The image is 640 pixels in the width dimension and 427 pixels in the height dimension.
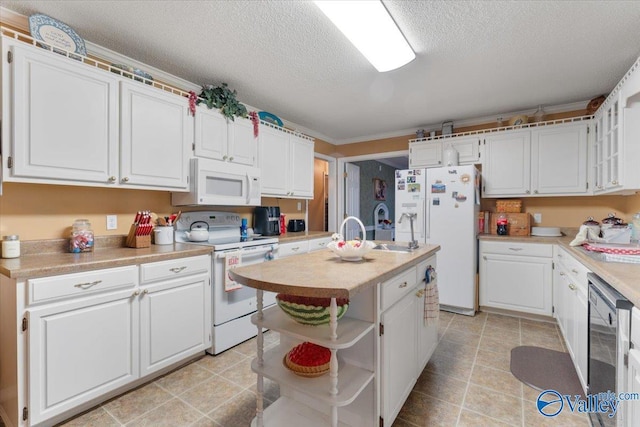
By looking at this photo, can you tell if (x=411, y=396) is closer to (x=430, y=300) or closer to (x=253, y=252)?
(x=430, y=300)

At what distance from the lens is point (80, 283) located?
163 cm

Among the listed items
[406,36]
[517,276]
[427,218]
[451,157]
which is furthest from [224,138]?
[517,276]

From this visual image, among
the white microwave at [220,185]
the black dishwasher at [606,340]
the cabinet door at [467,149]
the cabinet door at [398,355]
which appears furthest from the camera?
the cabinet door at [467,149]

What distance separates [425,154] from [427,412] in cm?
314

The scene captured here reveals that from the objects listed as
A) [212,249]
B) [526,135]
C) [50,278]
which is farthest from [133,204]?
[526,135]

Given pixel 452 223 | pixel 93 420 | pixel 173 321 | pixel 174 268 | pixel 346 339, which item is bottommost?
pixel 93 420

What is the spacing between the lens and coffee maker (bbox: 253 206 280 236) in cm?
336

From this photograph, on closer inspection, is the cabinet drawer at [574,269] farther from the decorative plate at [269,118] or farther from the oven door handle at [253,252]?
the decorative plate at [269,118]

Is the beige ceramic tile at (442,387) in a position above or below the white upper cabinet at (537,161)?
below

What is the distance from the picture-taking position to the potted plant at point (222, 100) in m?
2.73

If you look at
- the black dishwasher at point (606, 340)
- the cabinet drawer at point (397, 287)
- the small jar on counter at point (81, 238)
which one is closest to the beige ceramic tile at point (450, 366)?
the black dishwasher at point (606, 340)

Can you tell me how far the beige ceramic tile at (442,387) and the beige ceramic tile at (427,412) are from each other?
0.06 meters

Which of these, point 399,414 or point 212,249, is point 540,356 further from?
point 212,249

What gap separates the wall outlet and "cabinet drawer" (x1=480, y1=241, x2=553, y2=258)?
12.2ft
